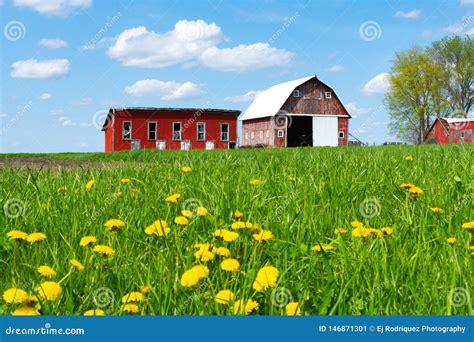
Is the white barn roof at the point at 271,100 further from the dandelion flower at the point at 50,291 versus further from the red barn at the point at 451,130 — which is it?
the dandelion flower at the point at 50,291

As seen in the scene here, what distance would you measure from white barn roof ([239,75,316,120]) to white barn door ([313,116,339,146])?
315 centimetres

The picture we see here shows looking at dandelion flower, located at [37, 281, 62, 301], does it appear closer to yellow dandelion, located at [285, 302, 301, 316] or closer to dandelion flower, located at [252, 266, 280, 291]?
dandelion flower, located at [252, 266, 280, 291]

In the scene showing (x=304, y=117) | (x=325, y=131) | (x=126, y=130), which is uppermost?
(x=304, y=117)

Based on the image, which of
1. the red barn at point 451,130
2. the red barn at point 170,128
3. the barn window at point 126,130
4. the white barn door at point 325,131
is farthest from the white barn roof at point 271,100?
the red barn at point 451,130

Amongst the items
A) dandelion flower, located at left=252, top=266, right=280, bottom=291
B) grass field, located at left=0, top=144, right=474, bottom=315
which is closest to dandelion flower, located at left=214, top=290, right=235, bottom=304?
grass field, located at left=0, top=144, right=474, bottom=315

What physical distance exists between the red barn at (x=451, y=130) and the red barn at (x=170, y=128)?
82.6 feet

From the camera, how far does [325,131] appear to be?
1697 inches

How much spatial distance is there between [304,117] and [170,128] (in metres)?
11.6

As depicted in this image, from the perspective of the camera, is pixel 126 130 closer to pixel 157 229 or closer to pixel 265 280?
pixel 157 229

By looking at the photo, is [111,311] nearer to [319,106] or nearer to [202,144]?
[202,144]

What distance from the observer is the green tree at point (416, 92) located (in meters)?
54.3

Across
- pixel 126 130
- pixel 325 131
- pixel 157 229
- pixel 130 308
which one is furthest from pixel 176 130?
pixel 130 308

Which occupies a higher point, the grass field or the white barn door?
the white barn door

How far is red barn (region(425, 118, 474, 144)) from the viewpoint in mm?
52875
